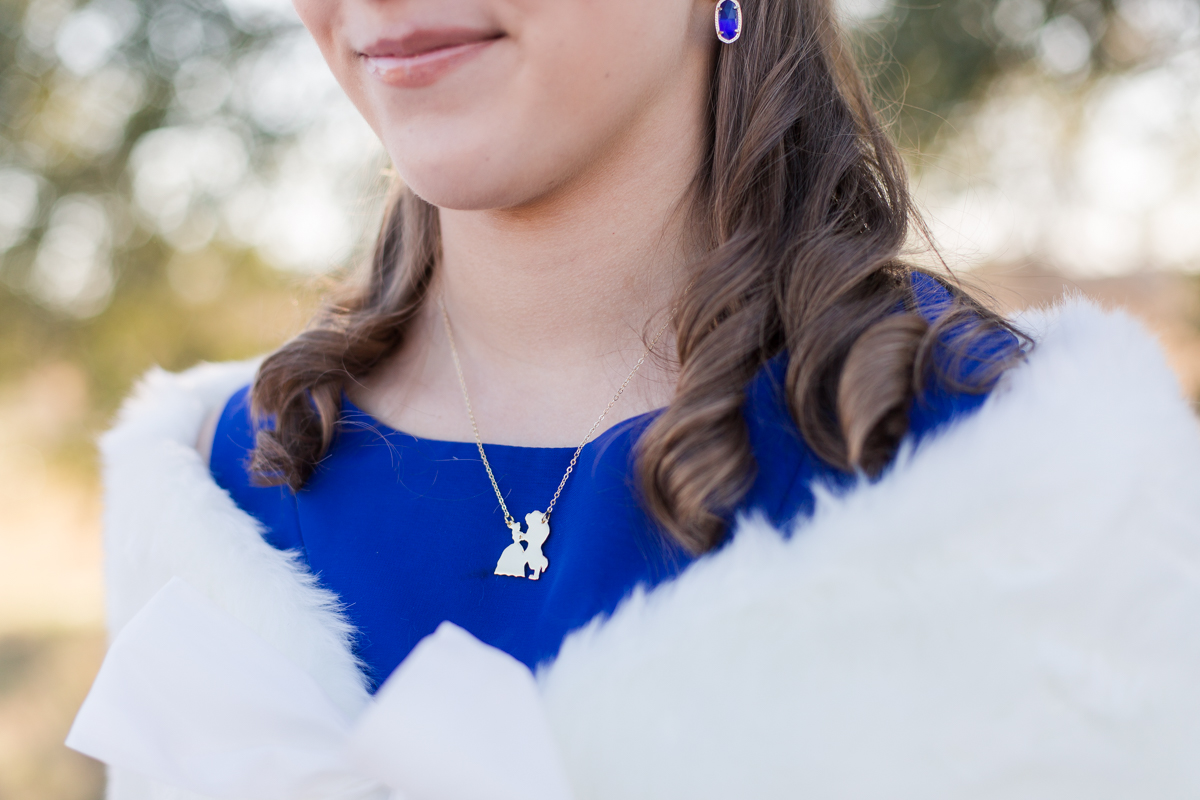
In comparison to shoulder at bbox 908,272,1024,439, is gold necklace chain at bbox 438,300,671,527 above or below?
below

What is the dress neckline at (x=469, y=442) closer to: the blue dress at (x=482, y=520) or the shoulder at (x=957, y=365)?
the blue dress at (x=482, y=520)

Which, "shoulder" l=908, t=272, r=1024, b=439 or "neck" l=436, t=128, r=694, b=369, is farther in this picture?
"neck" l=436, t=128, r=694, b=369

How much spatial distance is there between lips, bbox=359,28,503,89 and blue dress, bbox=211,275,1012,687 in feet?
1.63

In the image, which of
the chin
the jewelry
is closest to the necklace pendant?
the jewelry

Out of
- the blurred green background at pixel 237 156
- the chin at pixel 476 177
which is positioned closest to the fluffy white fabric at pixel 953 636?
the chin at pixel 476 177

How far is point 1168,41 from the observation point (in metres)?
3.48

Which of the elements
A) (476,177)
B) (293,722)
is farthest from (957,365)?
(293,722)

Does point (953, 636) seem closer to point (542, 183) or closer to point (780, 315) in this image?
point (780, 315)

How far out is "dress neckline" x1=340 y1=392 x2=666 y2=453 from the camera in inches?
45.6

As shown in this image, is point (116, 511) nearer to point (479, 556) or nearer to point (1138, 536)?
point (479, 556)

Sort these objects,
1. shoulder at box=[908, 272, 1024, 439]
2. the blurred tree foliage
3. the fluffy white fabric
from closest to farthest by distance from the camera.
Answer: the fluffy white fabric → shoulder at box=[908, 272, 1024, 439] → the blurred tree foliage

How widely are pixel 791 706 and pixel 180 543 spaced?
90 cm

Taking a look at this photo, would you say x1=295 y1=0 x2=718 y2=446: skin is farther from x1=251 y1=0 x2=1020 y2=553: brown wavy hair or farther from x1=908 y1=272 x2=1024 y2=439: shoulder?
x1=908 y1=272 x2=1024 y2=439: shoulder

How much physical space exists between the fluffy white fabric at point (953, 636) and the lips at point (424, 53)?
664mm
